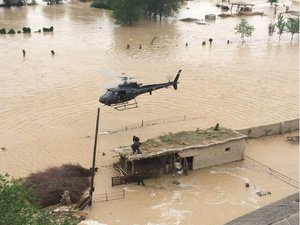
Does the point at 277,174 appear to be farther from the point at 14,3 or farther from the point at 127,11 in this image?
the point at 14,3

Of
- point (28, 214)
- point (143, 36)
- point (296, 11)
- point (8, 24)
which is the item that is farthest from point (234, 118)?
point (296, 11)

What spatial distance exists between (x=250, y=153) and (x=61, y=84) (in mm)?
14242

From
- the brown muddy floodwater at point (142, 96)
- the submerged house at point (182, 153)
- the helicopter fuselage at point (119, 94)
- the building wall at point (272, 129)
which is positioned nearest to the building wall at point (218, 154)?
the submerged house at point (182, 153)

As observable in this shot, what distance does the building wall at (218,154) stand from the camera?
18469 millimetres

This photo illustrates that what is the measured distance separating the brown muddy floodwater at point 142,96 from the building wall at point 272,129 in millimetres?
1626

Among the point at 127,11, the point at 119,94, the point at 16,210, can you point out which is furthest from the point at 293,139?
the point at 127,11

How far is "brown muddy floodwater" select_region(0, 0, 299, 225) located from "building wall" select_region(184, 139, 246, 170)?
0.38 metres

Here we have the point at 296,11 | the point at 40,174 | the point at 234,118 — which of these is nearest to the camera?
the point at 40,174

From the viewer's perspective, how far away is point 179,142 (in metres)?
18.5

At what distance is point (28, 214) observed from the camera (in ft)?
34.1

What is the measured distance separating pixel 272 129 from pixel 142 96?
27.0 feet

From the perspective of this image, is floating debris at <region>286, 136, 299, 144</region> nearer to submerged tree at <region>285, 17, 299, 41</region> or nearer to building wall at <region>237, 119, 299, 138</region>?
building wall at <region>237, 119, 299, 138</region>

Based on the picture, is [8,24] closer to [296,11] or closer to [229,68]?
[229,68]

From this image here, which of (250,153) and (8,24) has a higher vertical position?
(8,24)
